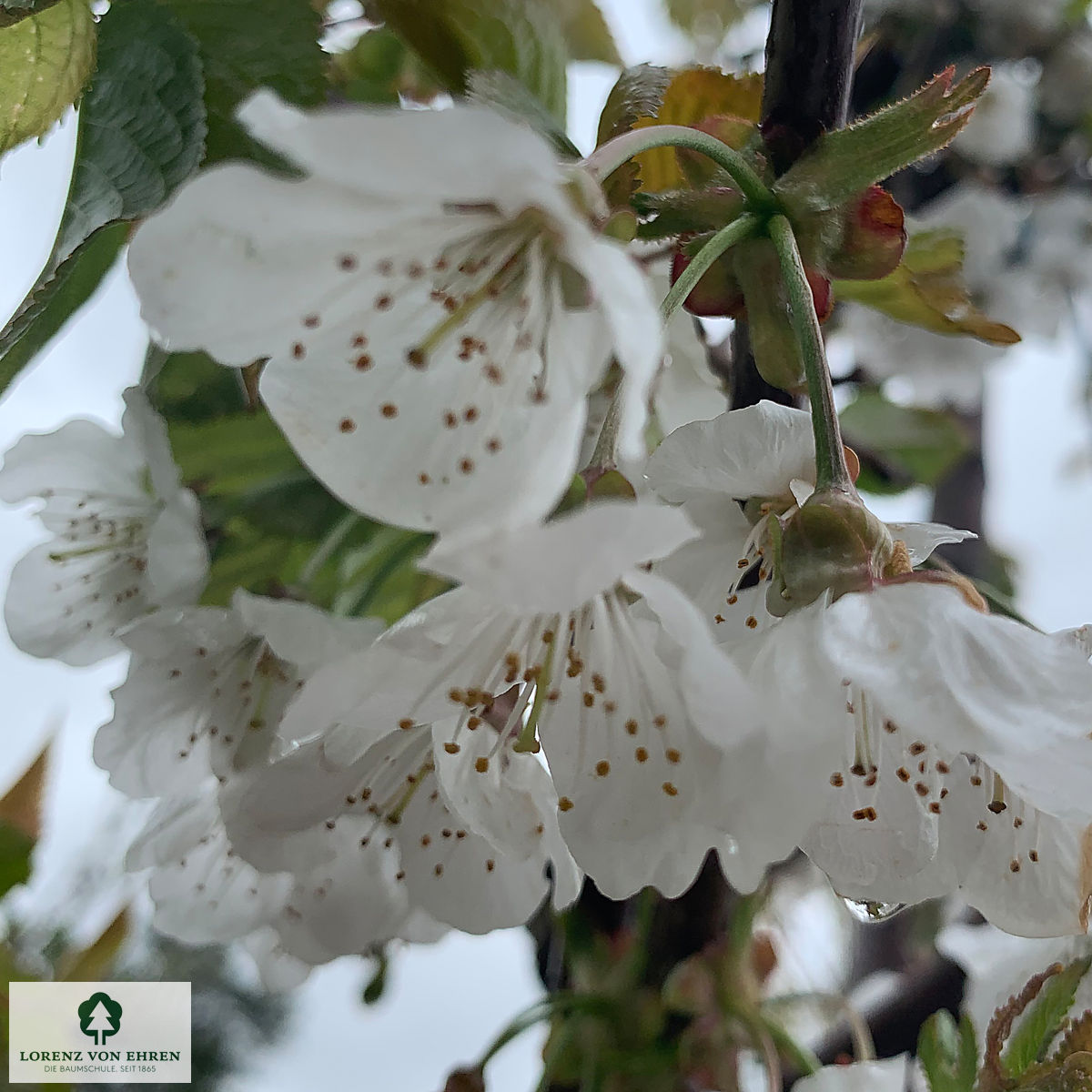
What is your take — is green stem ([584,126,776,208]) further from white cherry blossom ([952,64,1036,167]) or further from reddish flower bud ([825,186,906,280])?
white cherry blossom ([952,64,1036,167])

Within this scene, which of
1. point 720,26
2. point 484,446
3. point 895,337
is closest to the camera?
point 484,446

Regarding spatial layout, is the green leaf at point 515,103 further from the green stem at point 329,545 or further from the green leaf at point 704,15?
the green leaf at point 704,15

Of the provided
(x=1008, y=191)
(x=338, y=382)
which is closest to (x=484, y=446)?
(x=338, y=382)

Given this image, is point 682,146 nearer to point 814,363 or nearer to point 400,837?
point 814,363

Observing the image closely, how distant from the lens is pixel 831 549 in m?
0.26

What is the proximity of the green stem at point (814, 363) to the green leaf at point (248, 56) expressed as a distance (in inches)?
5.6

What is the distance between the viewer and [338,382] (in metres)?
0.26

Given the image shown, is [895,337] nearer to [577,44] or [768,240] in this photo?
[577,44]

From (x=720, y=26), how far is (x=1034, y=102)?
0.45 metres

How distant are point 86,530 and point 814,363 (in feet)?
1.12

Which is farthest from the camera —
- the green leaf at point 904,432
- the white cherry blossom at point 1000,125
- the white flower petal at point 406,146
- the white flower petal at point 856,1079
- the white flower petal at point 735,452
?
the white cherry blossom at point 1000,125

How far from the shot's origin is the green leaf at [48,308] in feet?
0.78

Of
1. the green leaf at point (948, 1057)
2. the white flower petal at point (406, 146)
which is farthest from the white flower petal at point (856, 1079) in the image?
the white flower petal at point (406, 146)

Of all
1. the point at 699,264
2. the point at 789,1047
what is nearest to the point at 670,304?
the point at 699,264
